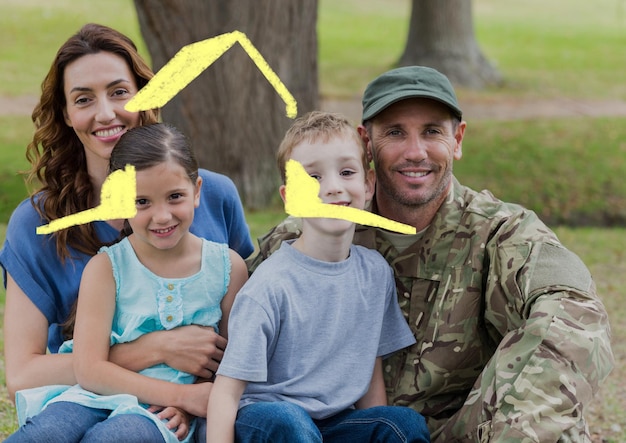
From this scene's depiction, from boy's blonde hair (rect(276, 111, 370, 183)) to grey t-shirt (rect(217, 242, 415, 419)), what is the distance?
0.34 metres

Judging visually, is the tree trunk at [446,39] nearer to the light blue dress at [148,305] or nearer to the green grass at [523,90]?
the green grass at [523,90]

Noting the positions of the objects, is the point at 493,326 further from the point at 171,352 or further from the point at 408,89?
the point at 171,352

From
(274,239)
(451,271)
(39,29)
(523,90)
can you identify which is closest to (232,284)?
(274,239)

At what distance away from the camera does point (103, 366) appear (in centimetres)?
313

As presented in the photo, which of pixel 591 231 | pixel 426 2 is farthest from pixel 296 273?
pixel 426 2

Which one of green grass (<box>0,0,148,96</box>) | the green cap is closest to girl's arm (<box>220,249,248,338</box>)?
the green cap

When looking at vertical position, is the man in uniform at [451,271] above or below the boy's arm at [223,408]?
above

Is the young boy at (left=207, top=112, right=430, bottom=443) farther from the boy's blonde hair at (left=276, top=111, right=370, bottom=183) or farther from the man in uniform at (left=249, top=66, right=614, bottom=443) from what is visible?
the man in uniform at (left=249, top=66, right=614, bottom=443)

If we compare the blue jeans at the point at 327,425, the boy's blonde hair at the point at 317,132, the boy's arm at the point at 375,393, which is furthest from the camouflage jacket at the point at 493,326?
the boy's blonde hair at the point at 317,132

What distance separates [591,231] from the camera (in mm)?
10062

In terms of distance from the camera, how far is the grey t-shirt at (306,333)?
306 cm

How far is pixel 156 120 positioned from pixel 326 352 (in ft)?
3.80

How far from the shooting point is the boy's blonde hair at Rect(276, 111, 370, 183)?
10.5 ft

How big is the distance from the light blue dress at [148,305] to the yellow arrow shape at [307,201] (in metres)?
0.41
